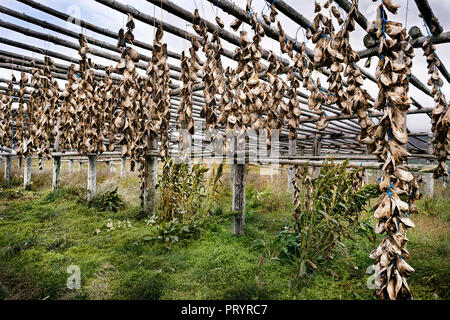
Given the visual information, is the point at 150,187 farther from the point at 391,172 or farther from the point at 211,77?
the point at 391,172

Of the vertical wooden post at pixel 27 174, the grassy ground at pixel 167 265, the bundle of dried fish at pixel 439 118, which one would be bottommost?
the grassy ground at pixel 167 265

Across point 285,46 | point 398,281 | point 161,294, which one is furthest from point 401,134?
point 161,294

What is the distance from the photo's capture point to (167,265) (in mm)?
2727

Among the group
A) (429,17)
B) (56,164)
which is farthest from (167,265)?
(56,164)

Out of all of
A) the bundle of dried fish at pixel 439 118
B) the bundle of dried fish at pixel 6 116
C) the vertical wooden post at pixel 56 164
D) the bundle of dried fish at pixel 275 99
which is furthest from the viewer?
the vertical wooden post at pixel 56 164

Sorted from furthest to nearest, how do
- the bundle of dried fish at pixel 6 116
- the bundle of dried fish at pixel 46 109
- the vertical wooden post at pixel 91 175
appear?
the vertical wooden post at pixel 91 175
the bundle of dried fish at pixel 6 116
the bundle of dried fish at pixel 46 109

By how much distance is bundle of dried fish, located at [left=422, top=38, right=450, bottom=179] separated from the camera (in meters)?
2.38

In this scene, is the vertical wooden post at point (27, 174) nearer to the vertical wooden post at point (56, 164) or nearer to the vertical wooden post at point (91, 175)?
the vertical wooden post at point (56, 164)

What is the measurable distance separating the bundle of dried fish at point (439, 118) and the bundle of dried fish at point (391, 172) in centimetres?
142

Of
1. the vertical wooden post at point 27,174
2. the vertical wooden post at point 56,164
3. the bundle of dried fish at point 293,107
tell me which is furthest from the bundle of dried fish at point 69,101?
the vertical wooden post at point 27,174

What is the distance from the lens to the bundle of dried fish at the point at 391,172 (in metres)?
1.37

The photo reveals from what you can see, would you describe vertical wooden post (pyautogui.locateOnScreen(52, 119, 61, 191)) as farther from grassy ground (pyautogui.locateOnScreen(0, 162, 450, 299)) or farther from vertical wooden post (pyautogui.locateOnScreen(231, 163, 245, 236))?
vertical wooden post (pyautogui.locateOnScreen(231, 163, 245, 236))

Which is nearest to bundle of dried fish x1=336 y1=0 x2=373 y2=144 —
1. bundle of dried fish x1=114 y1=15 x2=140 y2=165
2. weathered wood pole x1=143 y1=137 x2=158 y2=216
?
bundle of dried fish x1=114 y1=15 x2=140 y2=165
